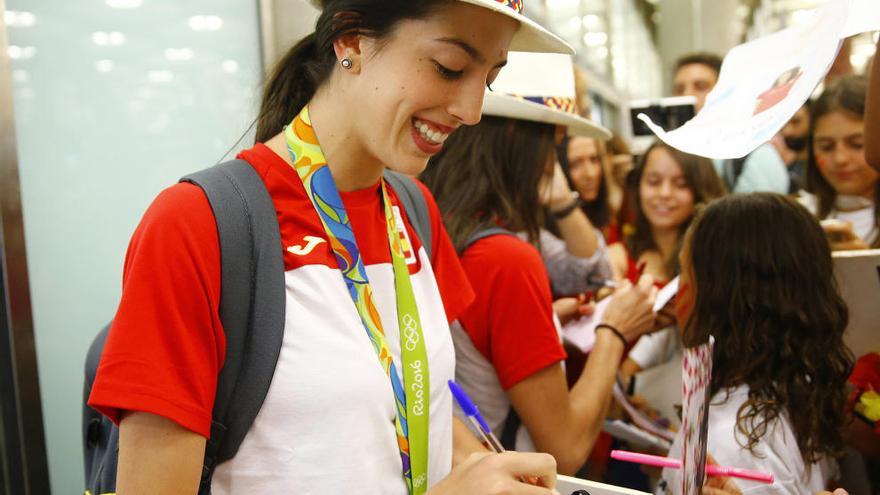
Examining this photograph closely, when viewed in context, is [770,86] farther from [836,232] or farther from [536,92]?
[836,232]

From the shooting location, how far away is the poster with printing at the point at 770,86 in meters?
1.00

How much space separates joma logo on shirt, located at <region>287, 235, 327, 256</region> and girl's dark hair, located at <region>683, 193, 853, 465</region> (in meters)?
0.89

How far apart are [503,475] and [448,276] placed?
0.56 meters

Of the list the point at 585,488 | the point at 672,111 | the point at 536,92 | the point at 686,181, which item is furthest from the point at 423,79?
the point at 672,111

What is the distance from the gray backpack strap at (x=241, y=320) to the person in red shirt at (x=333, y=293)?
0.02m

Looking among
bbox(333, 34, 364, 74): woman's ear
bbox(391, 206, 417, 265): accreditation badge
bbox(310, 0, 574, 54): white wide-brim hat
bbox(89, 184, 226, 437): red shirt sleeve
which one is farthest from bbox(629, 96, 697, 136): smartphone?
bbox(89, 184, 226, 437): red shirt sleeve

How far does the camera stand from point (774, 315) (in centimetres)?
163

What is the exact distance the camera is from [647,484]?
2336 millimetres

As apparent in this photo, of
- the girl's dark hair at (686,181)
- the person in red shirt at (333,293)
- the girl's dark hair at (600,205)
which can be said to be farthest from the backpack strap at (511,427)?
the girl's dark hair at (600,205)

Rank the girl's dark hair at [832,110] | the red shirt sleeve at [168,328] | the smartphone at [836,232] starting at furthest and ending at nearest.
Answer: the girl's dark hair at [832,110], the smartphone at [836,232], the red shirt sleeve at [168,328]

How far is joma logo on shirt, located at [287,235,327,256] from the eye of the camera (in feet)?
3.62

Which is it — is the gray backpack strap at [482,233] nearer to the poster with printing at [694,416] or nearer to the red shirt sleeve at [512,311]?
the red shirt sleeve at [512,311]

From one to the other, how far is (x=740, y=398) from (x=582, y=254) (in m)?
1.17

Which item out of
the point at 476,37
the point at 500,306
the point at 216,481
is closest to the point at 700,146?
the point at 476,37
